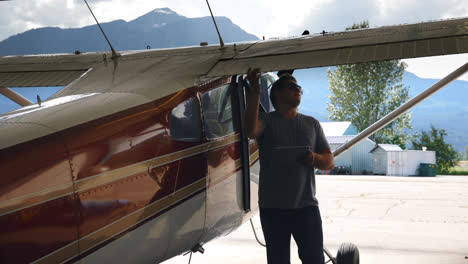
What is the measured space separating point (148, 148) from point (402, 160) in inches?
1331

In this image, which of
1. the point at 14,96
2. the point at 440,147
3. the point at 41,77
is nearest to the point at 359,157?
the point at 440,147

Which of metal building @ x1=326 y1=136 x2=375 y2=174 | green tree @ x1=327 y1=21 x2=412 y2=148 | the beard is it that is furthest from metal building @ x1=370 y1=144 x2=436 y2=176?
the beard

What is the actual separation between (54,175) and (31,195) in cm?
16

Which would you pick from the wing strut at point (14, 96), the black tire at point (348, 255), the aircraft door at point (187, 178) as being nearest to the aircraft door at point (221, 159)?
the aircraft door at point (187, 178)

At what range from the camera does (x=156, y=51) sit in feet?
16.6

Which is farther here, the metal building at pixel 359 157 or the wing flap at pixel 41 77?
the metal building at pixel 359 157

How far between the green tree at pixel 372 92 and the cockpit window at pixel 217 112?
5044cm

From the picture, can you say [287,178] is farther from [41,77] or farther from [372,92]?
[372,92]

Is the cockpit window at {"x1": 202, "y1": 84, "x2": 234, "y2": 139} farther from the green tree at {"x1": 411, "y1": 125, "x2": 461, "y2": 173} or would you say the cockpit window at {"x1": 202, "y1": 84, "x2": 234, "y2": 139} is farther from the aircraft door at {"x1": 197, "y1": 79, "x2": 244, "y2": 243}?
the green tree at {"x1": 411, "y1": 125, "x2": 461, "y2": 173}

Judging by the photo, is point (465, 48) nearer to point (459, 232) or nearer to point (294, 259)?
point (294, 259)

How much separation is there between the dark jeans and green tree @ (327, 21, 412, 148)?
51071mm

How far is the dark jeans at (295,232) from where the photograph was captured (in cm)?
332

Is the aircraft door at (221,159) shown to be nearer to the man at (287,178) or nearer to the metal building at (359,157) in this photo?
the man at (287,178)

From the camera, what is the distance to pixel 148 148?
3041 millimetres
